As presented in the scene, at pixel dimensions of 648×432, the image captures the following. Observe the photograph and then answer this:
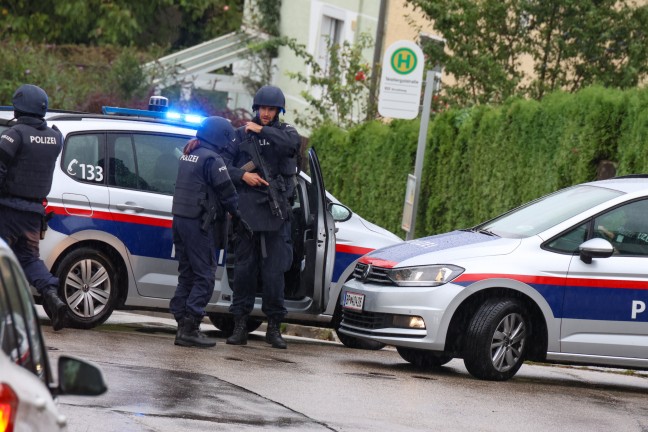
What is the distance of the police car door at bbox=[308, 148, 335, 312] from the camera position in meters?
11.8

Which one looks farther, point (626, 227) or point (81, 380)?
point (626, 227)

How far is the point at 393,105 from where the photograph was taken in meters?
16.0

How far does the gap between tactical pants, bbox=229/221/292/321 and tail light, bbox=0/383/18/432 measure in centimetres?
781

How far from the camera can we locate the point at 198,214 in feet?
35.9

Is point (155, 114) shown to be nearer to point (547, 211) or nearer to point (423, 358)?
point (423, 358)

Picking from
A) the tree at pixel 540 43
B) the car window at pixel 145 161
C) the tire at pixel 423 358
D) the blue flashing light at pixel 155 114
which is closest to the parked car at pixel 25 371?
the tire at pixel 423 358

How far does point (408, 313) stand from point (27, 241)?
9.40 ft

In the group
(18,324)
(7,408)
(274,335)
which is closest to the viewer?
(7,408)

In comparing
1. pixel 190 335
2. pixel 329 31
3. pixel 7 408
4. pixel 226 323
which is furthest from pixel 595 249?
pixel 329 31

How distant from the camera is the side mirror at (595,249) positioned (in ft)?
34.0

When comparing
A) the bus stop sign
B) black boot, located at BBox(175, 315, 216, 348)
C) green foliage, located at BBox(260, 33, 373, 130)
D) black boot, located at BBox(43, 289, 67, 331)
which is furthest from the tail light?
green foliage, located at BBox(260, 33, 373, 130)

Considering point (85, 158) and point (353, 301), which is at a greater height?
point (85, 158)

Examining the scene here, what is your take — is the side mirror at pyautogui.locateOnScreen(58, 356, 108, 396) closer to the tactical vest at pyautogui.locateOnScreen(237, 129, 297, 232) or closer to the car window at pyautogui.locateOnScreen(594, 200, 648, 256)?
the car window at pyautogui.locateOnScreen(594, 200, 648, 256)

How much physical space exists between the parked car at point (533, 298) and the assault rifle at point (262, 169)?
1.15m
